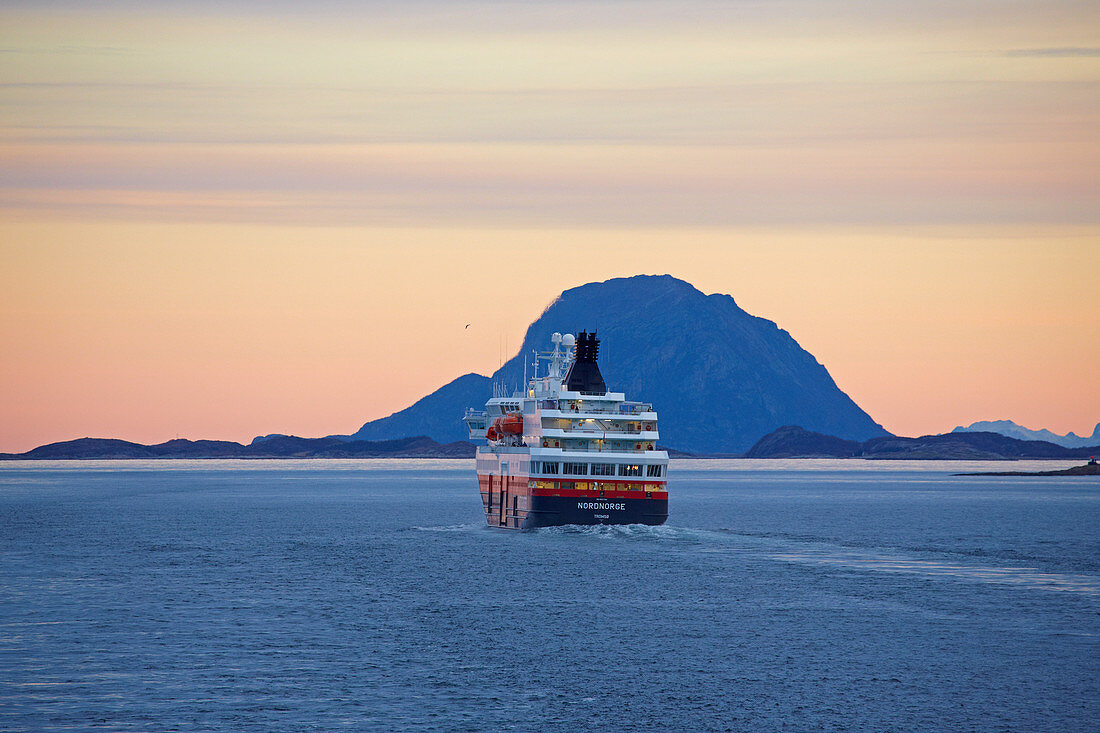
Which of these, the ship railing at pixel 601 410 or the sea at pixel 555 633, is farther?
the ship railing at pixel 601 410

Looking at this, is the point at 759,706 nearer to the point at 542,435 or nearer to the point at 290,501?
the point at 542,435

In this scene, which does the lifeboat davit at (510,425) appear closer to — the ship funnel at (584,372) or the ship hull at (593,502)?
the ship funnel at (584,372)

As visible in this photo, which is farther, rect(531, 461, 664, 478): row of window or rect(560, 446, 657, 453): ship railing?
rect(560, 446, 657, 453): ship railing

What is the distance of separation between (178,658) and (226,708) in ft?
30.7

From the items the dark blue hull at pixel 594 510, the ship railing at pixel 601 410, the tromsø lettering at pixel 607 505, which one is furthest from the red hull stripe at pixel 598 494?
the ship railing at pixel 601 410

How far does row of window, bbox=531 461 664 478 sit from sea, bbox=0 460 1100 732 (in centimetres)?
535

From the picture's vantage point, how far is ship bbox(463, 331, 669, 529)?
8919cm

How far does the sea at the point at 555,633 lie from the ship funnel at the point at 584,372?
11684mm

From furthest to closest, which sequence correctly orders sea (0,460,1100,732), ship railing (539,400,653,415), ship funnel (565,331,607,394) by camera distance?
1. ship funnel (565,331,607,394)
2. ship railing (539,400,653,415)
3. sea (0,460,1100,732)

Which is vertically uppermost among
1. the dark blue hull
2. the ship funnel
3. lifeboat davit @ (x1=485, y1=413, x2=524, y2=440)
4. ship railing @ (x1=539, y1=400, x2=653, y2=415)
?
the ship funnel

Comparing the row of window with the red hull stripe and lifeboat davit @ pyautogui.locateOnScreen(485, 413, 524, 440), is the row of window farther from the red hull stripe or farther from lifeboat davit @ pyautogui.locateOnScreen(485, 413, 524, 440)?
lifeboat davit @ pyautogui.locateOnScreen(485, 413, 524, 440)

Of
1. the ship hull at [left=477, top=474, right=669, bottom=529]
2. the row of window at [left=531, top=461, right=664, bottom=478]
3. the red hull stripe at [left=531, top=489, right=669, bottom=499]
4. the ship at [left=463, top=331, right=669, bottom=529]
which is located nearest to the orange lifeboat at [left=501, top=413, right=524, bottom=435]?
the ship at [left=463, top=331, right=669, bottom=529]

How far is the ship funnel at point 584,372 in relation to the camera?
98000mm

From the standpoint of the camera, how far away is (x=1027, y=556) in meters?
86.4
